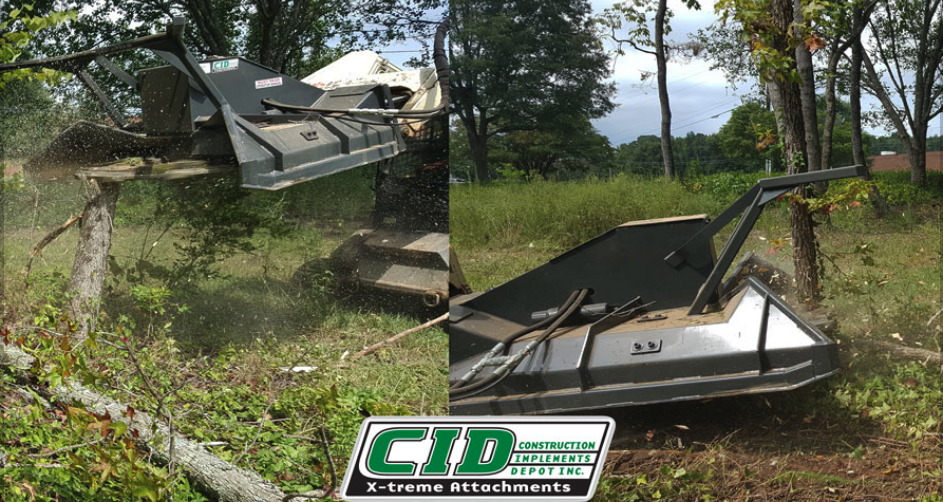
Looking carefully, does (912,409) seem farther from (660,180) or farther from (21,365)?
(21,365)

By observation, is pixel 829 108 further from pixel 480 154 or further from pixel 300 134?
pixel 300 134

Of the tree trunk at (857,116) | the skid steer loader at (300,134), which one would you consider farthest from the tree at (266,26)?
the tree trunk at (857,116)

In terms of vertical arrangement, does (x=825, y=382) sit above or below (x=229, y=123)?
below

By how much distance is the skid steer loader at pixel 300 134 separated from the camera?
3.48m

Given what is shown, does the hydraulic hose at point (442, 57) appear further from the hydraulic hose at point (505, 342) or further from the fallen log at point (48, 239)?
the fallen log at point (48, 239)

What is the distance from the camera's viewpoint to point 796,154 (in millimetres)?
2785

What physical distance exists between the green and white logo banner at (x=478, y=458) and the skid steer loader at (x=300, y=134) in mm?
1060

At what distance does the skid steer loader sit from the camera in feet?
11.4

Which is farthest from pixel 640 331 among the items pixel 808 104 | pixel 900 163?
pixel 900 163

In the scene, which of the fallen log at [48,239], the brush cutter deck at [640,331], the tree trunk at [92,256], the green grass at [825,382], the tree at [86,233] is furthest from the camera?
the fallen log at [48,239]

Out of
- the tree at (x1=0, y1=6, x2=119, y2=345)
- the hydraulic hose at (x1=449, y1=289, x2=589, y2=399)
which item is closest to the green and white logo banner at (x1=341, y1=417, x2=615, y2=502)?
the hydraulic hose at (x1=449, y1=289, x2=589, y2=399)

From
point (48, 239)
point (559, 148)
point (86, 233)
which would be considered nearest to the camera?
point (559, 148)

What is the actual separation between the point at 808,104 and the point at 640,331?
3.13ft

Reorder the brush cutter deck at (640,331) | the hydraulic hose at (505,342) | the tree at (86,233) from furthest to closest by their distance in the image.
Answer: the tree at (86,233) → the hydraulic hose at (505,342) → the brush cutter deck at (640,331)
